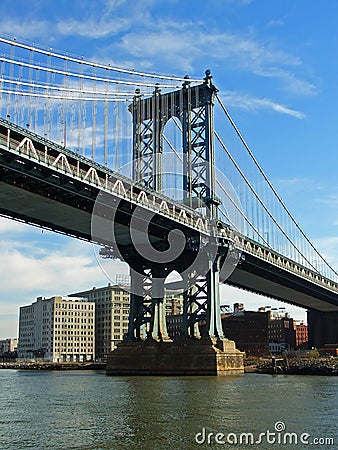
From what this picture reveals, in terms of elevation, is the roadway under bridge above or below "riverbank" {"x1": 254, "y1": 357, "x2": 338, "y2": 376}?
above

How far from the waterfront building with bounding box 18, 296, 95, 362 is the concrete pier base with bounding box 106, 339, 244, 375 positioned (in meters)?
93.8

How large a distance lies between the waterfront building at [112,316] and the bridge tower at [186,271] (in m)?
89.5

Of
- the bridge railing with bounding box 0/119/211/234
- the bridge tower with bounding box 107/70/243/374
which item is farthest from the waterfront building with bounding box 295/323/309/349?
the bridge railing with bounding box 0/119/211/234

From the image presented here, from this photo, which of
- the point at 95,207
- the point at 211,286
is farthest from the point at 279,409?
the point at 211,286

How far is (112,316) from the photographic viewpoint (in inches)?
6471

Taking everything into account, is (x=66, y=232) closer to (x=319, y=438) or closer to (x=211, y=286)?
(x=211, y=286)

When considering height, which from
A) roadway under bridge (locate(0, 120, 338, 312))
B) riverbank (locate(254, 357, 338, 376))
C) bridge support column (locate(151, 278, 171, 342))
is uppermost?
roadway under bridge (locate(0, 120, 338, 312))

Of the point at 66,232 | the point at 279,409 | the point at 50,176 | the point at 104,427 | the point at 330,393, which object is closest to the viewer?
the point at 104,427

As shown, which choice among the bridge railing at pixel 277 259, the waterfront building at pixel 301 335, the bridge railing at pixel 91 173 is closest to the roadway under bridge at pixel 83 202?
the bridge railing at pixel 91 173

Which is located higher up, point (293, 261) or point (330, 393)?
point (293, 261)

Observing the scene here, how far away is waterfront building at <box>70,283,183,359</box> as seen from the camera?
534 feet

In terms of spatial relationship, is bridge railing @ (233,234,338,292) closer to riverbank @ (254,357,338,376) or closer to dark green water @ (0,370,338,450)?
riverbank @ (254,357,338,376)

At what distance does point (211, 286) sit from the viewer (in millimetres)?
65812

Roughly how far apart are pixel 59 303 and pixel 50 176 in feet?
395
